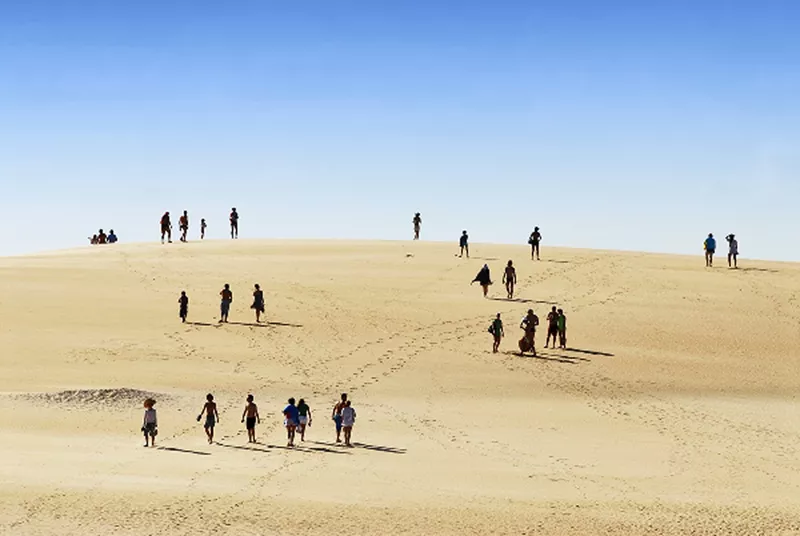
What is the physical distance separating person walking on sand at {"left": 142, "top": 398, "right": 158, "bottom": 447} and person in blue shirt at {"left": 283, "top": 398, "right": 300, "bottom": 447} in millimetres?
2888

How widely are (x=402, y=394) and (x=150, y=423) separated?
884 centimetres

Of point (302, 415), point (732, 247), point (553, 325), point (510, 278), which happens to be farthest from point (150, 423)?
point (732, 247)

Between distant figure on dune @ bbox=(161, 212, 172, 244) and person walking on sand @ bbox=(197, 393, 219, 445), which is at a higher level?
distant figure on dune @ bbox=(161, 212, 172, 244)

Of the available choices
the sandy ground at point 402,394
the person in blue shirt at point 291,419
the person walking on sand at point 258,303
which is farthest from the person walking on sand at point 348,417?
the person walking on sand at point 258,303

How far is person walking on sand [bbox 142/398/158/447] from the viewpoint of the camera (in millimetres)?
23188

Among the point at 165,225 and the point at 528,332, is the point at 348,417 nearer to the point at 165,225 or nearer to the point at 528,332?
the point at 528,332

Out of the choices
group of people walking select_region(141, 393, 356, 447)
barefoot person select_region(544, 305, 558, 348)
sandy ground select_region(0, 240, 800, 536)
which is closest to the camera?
sandy ground select_region(0, 240, 800, 536)

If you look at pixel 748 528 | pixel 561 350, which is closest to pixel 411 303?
pixel 561 350

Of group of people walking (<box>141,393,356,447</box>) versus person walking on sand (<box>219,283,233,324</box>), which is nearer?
group of people walking (<box>141,393,356,447</box>)

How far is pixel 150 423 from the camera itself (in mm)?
23250

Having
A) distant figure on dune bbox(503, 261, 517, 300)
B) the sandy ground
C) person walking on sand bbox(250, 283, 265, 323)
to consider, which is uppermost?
distant figure on dune bbox(503, 261, 517, 300)

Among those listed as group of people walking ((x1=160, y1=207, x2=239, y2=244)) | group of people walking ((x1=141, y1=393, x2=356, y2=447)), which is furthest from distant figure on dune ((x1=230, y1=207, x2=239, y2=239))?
group of people walking ((x1=141, y1=393, x2=356, y2=447))

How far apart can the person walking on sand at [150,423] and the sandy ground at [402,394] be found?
378 mm

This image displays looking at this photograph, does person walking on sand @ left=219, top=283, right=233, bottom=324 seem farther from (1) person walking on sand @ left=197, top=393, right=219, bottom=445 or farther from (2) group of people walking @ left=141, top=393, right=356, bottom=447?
(1) person walking on sand @ left=197, top=393, right=219, bottom=445
